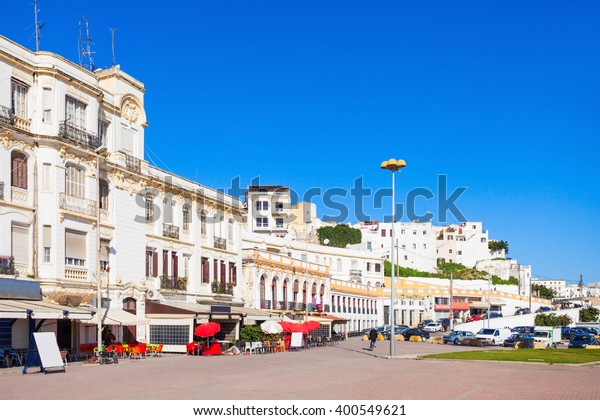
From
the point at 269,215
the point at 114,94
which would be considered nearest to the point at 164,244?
the point at 114,94

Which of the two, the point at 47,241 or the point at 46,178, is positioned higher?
the point at 46,178

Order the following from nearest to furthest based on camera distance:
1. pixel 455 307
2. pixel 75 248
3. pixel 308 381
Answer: pixel 308 381
pixel 75 248
pixel 455 307

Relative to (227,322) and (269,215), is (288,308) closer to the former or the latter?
(227,322)

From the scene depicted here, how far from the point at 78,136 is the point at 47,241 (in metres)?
5.95

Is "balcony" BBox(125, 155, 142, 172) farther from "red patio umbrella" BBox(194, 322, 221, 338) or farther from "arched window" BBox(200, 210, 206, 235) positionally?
"red patio umbrella" BBox(194, 322, 221, 338)

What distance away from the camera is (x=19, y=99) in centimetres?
3562

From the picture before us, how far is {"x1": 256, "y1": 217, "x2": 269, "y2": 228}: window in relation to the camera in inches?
4557

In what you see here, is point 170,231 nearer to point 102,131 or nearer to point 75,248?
point 102,131

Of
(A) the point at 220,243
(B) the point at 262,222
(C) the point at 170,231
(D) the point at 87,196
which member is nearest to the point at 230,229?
(A) the point at 220,243

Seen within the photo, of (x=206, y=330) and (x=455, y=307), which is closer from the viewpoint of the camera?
(x=206, y=330)

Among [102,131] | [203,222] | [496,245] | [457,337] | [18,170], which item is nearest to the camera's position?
[18,170]

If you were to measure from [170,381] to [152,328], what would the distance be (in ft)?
69.2

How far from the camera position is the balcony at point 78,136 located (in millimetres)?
37094
